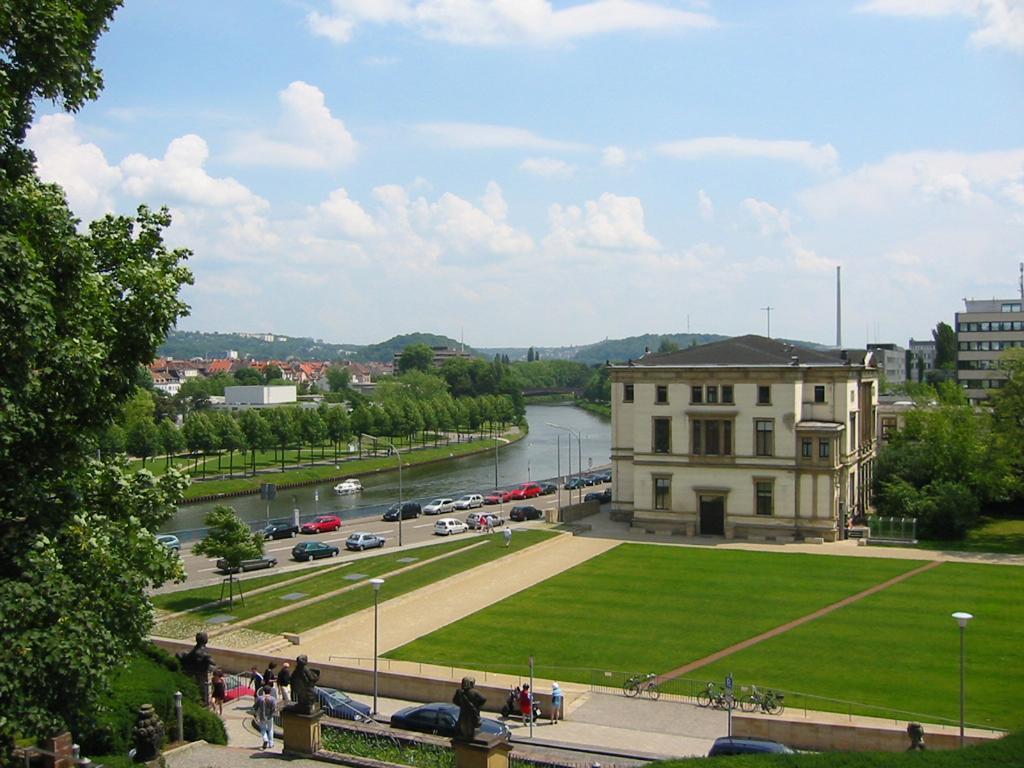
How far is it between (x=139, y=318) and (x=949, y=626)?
117 feet

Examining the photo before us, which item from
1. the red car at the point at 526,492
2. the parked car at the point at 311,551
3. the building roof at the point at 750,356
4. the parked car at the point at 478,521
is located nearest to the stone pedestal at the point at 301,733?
the parked car at the point at 311,551

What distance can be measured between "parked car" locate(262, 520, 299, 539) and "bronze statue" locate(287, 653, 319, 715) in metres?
41.5

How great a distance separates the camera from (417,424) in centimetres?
13862

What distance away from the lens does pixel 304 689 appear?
2247 cm

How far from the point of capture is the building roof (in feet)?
205

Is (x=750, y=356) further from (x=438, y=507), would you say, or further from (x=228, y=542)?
(x=228, y=542)

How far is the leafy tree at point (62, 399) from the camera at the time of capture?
12.4m

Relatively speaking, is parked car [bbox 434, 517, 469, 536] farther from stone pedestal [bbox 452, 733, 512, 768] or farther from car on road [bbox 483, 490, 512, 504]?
stone pedestal [bbox 452, 733, 512, 768]

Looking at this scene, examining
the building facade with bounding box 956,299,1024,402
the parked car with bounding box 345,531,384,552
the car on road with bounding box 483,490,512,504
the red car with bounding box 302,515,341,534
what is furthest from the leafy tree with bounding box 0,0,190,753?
the building facade with bounding box 956,299,1024,402

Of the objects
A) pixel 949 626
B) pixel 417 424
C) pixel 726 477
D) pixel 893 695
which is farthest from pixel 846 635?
pixel 417 424

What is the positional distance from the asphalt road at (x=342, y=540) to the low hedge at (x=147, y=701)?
22.2m

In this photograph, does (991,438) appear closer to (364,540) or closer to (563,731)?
(364,540)

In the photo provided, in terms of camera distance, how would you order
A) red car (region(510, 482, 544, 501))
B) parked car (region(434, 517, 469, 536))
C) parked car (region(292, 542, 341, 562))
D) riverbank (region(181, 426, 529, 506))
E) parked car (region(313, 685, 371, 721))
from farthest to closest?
1. riverbank (region(181, 426, 529, 506))
2. red car (region(510, 482, 544, 501))
3. parked car (region(434, 517, 469, 536))
4. parked car (region(292, 542, 341, 562))
5. parked car (region(313, 685, 371, 721))

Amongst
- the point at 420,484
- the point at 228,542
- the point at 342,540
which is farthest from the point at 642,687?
the point at 420,484
